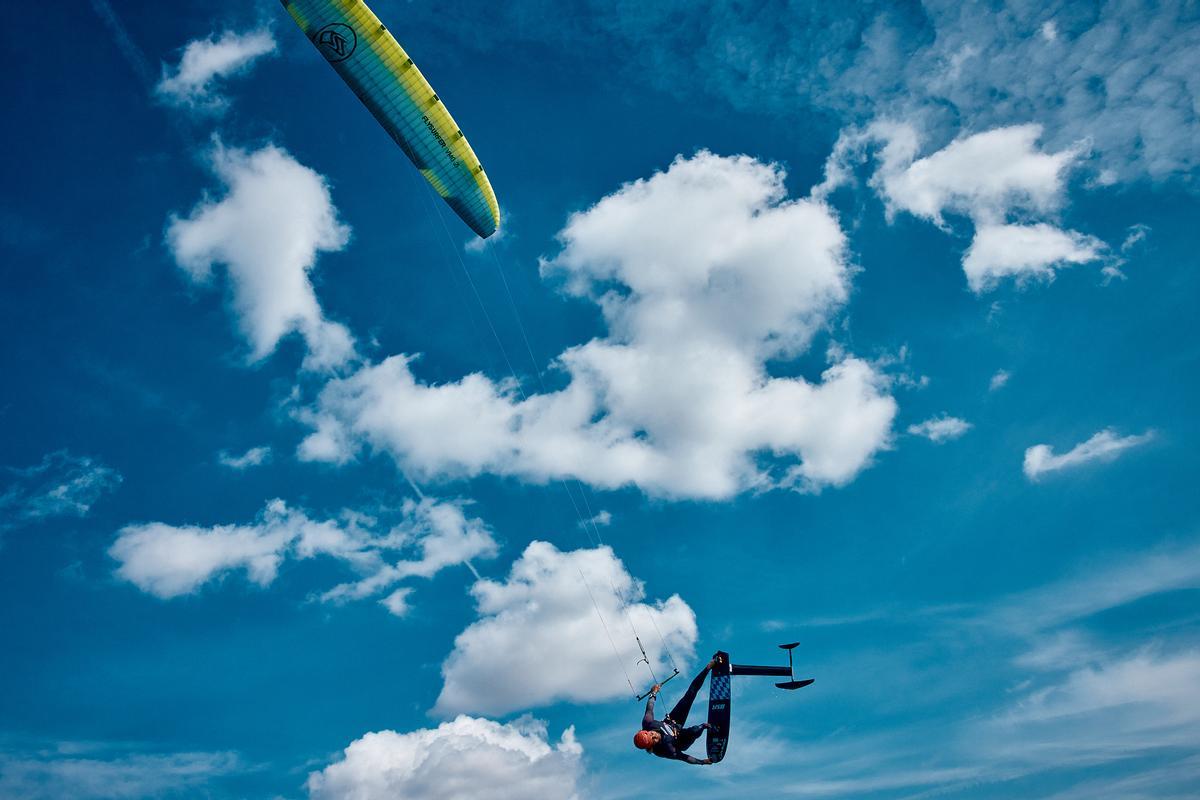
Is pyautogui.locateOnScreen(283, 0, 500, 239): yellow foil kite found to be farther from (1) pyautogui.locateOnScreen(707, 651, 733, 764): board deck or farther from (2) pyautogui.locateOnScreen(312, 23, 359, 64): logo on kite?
(1) pyautogui.locateOnScreen(707, 651, 733, 764): board deck

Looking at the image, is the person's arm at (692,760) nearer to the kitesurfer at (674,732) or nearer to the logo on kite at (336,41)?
the kitesurfer at (674,732)

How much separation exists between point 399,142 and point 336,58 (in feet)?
13.9

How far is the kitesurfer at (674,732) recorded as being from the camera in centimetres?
3747

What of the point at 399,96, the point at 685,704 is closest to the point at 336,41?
the point at 399,96

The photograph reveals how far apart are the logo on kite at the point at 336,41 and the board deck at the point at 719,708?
30441mm

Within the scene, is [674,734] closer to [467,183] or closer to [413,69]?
[467,183]

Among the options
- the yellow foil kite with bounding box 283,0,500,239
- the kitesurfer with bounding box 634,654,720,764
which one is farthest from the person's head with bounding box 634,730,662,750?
the yellow foil kite with bounding box 283,0,500,239

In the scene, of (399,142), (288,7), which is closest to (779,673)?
(399,142)

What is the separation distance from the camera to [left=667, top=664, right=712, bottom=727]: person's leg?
38.2 meters

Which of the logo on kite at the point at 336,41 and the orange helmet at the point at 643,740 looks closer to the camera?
the logo on kite at the point at 336,41

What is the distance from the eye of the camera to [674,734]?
124ft

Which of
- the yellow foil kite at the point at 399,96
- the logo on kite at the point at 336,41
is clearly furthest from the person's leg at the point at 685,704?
the logo on kite at the point at 336,41

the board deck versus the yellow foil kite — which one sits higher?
the yellow foil kite

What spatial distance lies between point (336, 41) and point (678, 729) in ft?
108
